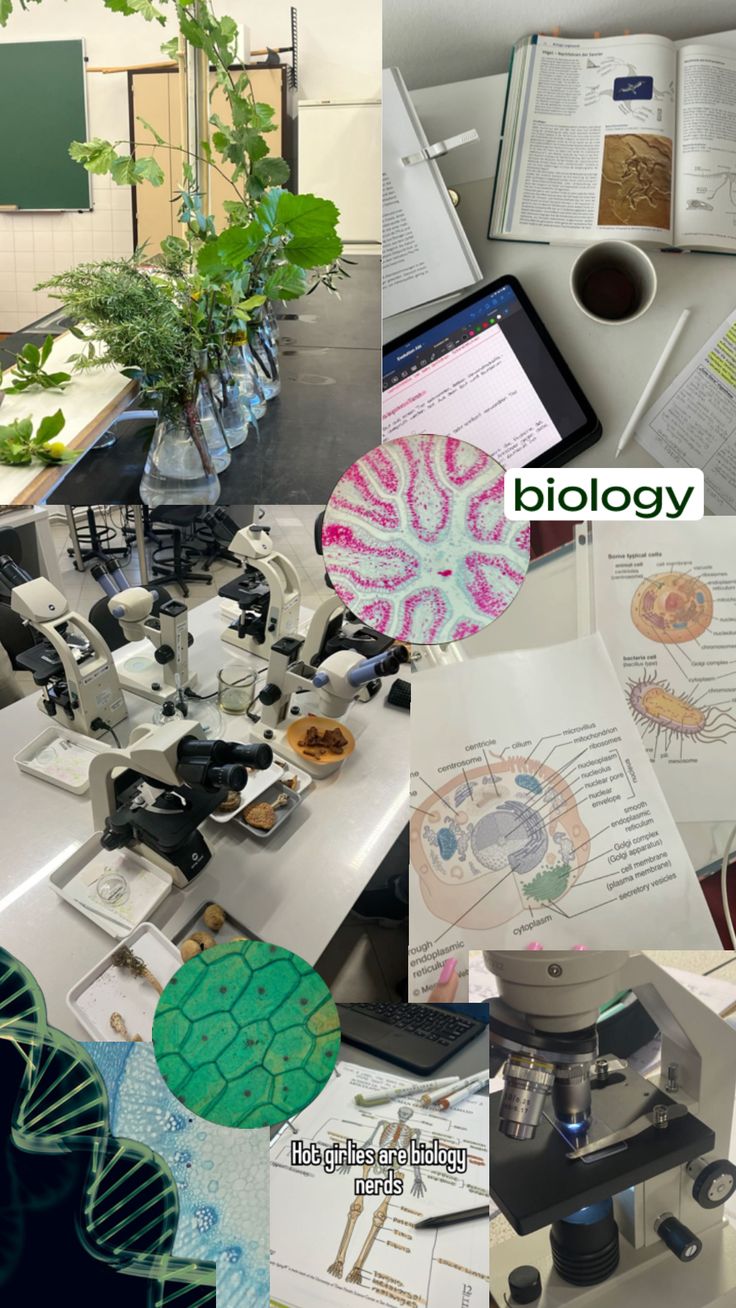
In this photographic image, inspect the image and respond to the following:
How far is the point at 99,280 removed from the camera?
4.13 feet

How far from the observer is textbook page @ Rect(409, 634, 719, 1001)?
1384 millimetres

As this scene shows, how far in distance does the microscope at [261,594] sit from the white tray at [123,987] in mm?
386

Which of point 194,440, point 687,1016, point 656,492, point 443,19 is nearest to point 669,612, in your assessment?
point 656,492

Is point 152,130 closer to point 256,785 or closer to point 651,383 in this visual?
point 651,383

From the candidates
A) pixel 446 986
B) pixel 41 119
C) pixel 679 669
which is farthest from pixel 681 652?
pixel 41 119

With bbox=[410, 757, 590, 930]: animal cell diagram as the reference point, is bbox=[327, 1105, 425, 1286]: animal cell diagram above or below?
below

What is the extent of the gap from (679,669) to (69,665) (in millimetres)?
793

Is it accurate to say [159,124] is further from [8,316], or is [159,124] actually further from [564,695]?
[564,695]

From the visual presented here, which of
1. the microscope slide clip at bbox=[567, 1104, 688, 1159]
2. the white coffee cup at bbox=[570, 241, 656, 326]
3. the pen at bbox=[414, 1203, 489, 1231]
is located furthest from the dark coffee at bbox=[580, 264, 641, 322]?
the pen at bbox=[414, 1203, 489, 1231]

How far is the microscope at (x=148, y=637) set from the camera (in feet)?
4.49

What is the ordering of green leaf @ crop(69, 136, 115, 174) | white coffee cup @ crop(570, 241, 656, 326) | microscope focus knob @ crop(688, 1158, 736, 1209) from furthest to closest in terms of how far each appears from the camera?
microscope focus knob @ crop(688, 1158, 736, 1209), white coffee cup @ crop(570, 241, 656, 326), green leaf @ crop(69, 136, 115, 174)

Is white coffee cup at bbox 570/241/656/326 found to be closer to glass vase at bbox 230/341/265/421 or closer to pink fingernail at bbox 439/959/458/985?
glass vase at bbox 230/341/265/421

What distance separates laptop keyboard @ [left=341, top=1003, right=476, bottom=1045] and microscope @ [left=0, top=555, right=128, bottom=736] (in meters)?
0.51

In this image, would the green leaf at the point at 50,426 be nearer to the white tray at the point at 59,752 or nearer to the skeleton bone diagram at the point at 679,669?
the white tray at the point at 59,752
